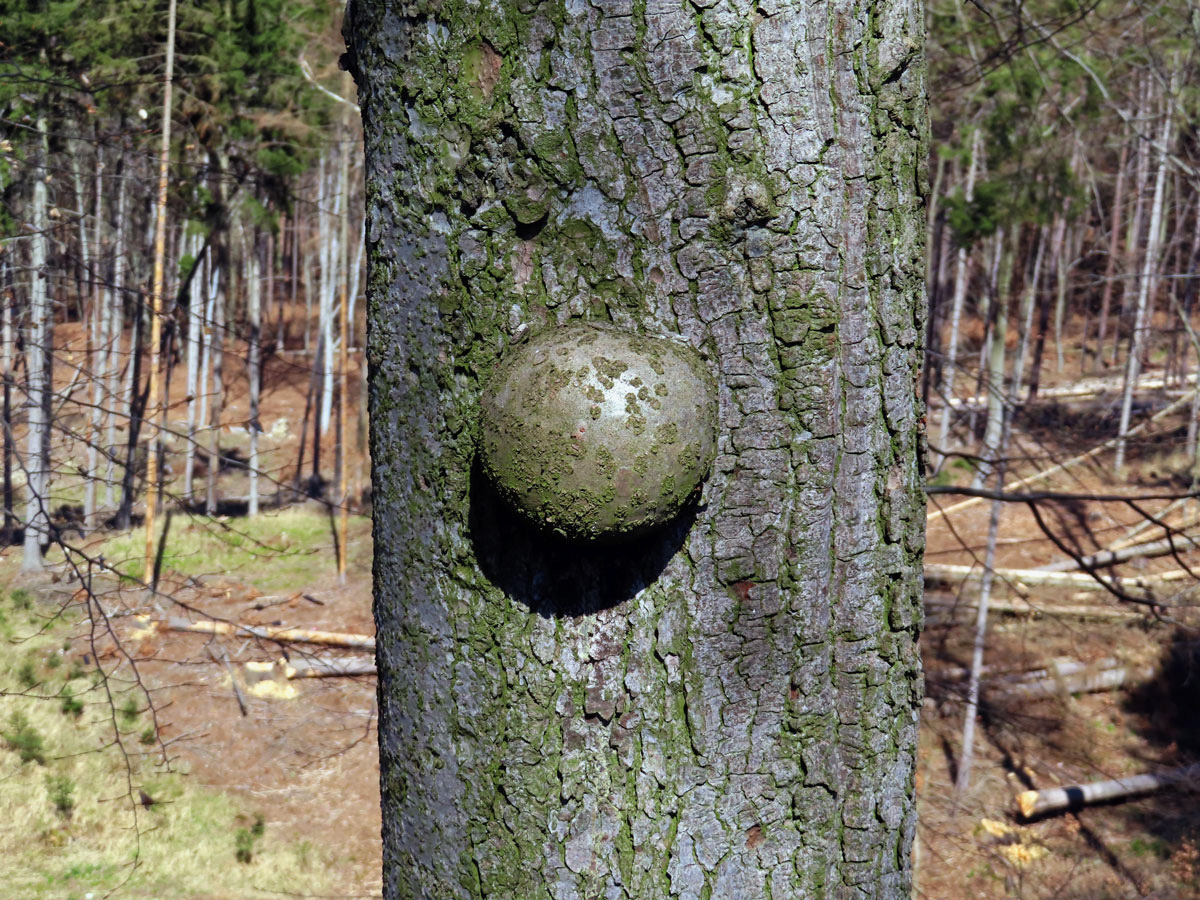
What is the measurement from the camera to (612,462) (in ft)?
2.67

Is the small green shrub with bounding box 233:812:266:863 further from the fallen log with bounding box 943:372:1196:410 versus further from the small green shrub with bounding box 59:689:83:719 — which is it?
the fallen log with bounding box 943:372:1196:410

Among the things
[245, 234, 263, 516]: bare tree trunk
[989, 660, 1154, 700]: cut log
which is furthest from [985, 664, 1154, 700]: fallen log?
[245, 234, 263, 516]: bare tree trunk

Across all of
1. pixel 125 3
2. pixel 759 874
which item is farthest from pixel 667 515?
pixel 125 3

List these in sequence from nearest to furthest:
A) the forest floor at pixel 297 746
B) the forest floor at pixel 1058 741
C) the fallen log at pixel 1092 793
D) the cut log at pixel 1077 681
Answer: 1. the forest floor at pixel 297 746
2. the forest floor at pixel 1058 741
3. the fallen log at pixel 1092 793
4. the cut log at pixel 1077 681

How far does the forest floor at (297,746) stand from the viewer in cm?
725

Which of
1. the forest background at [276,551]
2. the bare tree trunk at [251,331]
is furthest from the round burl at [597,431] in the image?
the bare tree trunk at [251,331]

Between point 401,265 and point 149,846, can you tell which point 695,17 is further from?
point 149,846

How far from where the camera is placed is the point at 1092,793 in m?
9.11

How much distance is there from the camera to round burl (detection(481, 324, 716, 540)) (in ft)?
2.65

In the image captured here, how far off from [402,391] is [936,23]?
1107 cm

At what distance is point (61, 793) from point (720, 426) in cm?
837

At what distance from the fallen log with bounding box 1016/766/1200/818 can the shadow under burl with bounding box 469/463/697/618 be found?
957cm

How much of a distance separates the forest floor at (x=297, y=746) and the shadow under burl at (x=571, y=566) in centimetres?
507

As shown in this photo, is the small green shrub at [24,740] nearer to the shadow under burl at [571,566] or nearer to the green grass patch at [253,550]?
the green grass patch at [253,550]
